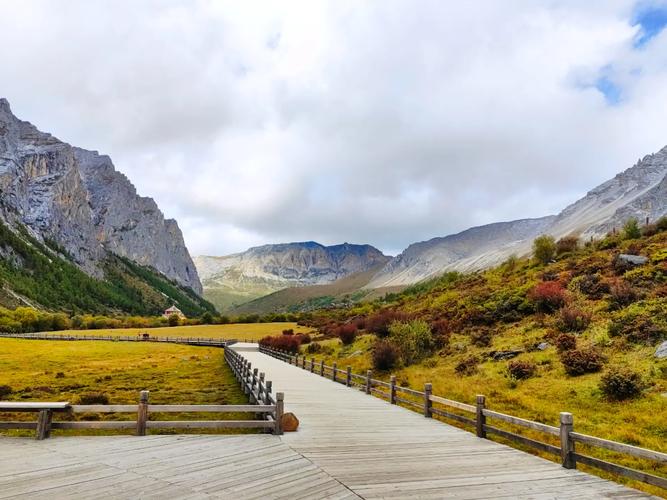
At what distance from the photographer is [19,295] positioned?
537 feet

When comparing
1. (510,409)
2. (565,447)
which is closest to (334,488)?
(565,447)

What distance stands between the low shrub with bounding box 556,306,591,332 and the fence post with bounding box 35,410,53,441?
24587 millimetres

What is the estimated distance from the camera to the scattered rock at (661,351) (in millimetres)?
18375

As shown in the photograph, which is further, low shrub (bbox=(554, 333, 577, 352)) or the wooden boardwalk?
low shrub (bbox=(554, 333, 577, 352))

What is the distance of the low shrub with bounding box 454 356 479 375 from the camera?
947 inches

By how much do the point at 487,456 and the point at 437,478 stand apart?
2515 millimetres

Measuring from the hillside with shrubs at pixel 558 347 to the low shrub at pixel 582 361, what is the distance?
43 millimetres

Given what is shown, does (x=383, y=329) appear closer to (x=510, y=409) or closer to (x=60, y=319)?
(x=510, y=409)

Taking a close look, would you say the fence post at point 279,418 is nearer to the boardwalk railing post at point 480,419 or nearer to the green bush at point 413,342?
the boardwalk railing post at point 480,419

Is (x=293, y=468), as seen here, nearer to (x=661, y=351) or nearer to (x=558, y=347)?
(x=661, y=351)

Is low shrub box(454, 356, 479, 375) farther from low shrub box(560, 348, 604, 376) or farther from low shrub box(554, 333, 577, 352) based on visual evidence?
low shrub box(560, 348, 604, 376)

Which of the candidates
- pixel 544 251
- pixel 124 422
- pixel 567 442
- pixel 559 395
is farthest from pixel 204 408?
pixel 544 251

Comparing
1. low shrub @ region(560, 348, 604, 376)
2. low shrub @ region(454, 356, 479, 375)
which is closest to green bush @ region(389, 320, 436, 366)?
low shrub @ region(454, 356, 479, 375)

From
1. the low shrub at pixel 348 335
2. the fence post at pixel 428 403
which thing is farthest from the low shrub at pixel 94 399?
the low shrub at pixel 348 335
